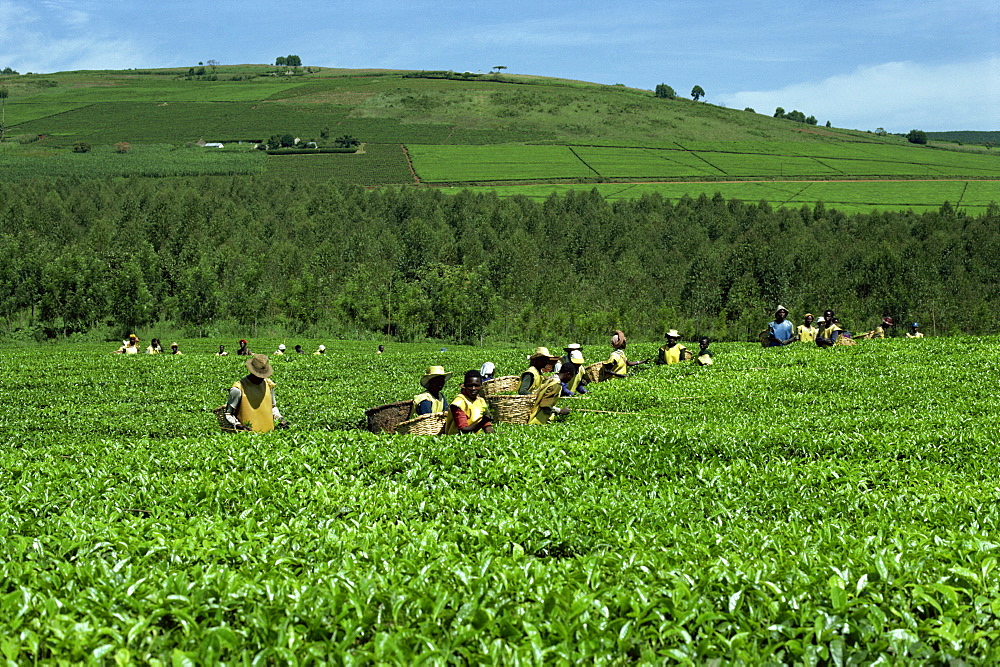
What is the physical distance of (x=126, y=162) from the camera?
536ft

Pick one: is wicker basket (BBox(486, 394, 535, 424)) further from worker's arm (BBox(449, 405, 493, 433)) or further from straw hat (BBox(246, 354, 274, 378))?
straw hat (BBox(246, 354, 274, 378))

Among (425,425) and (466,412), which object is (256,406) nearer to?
(425,425)

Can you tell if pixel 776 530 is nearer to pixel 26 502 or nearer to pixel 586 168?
pixel 26 502

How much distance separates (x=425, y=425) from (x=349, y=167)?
535 ft

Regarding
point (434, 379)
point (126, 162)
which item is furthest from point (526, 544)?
point (126, 162)

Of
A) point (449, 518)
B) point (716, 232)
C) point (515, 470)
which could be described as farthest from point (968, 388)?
point (716, 232)

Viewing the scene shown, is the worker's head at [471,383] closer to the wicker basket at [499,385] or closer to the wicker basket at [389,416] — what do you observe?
the wicker basket at [389,416]

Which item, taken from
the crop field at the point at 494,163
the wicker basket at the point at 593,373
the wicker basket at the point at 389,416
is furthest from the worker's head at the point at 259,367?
the crop field at the point at 494,163

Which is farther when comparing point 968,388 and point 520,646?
point 968,388

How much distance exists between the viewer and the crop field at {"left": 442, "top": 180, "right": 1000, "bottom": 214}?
136875mm

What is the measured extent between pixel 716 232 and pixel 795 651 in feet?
427

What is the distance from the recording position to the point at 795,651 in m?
4.64

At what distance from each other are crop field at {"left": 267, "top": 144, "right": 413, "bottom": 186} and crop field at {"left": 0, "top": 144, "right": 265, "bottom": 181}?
5.68 metres

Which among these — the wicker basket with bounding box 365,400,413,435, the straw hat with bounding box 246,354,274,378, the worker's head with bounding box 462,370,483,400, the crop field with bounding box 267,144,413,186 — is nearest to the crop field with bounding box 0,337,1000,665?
the worker's head with bounding box 462,370,483,400
